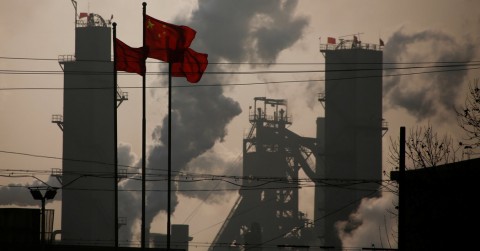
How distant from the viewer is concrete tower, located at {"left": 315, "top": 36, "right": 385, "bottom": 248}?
121250mm

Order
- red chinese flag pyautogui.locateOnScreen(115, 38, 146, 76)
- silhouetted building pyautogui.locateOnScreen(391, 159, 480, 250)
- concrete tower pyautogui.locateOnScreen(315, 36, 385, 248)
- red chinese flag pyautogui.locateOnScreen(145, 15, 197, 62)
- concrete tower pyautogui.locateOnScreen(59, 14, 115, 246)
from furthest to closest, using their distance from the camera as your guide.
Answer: concrete tower pyautogui.locateOnScreen(315, 36, 385, 248), concrete tower pyautogui.locateOnScreen(59, 14, 115, 246), red chinese flag pyautogui.locateOnScreen(145, 15, 197, 62), red chinese flag pyautogui.locateOnScreen(115, 38, 146, 76), silhouetted building pyautogui.locateOnScreen(391, 159, 480, 250)

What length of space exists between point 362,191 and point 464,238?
314 ft

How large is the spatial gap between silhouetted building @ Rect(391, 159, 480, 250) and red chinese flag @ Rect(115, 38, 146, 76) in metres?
9.20

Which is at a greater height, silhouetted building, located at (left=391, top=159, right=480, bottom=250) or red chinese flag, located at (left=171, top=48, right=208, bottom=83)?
red chinese flag, located at (left=171, top=48, right=208, bottom=83)

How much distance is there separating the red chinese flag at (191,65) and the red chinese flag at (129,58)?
1187 millimetres

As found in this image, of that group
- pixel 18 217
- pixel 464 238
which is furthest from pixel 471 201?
pixel 18 217

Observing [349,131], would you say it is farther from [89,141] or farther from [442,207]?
[442,207]

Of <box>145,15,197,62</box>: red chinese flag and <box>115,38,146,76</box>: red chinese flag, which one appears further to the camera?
<box>145,15,197,62</box>: red chinese flag

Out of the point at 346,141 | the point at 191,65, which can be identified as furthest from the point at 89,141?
the point at 191,65

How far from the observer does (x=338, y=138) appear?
122 metres

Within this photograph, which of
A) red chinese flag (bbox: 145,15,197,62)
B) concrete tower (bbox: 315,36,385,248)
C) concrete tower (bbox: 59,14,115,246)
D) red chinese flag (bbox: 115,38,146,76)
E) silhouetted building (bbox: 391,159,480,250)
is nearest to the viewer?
silhouetted building (bbox: 391,159,480,250)

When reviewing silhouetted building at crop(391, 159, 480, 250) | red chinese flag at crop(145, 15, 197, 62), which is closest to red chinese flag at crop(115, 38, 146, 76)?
red chinese flag at crop(145, 15, 197, 62)

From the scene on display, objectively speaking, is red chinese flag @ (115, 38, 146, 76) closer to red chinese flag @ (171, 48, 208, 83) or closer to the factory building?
red chinese flag @ (171, 48, 208, 83)

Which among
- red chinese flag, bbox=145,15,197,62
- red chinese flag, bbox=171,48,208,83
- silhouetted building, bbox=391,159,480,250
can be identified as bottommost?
silhouetted building, bbox=391,159,480,250
